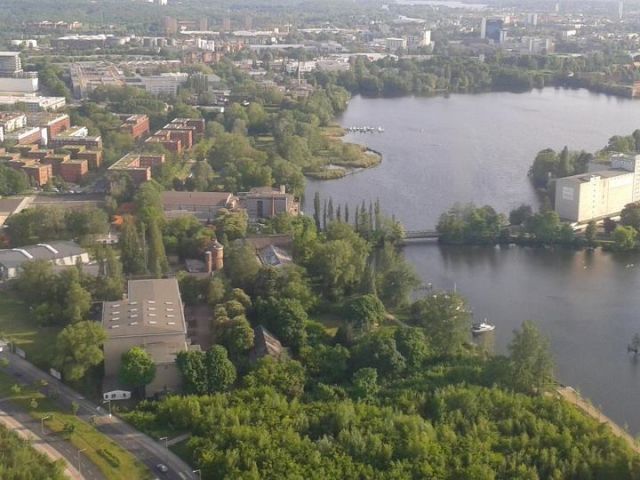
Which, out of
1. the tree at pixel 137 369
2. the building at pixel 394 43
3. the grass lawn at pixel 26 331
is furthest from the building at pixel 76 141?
the building at pixel 394 43

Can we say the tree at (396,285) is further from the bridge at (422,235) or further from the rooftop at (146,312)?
the bridge at (422,235)

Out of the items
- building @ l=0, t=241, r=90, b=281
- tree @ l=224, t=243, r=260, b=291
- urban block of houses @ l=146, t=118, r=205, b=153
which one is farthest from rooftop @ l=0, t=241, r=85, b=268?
urban block of houses @ l=146, t=118, r=205, b=153

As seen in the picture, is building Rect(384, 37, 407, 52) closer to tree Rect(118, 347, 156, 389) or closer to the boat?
the boat

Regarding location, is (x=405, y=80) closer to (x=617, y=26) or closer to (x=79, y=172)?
(x=79, y=172)

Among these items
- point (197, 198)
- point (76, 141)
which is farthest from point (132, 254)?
point (76, 141)

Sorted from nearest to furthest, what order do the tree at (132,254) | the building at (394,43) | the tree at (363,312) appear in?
the tree at (363,312) → the tree at (132,254) → the building at (394,43)

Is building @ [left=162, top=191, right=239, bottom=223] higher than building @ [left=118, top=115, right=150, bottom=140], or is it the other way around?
building @ [left=118, top=115, right=150, bottom=140]
